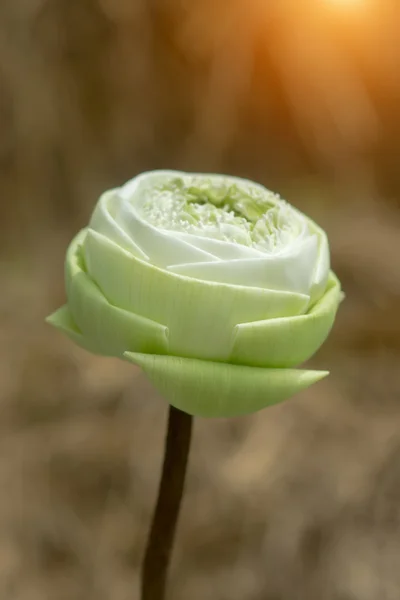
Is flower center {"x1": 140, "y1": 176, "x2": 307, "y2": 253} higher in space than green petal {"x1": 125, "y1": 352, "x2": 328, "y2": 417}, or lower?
higher

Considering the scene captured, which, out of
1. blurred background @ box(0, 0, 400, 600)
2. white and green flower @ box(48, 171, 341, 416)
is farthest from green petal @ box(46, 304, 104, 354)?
blurred background @ box(0, 0, 400, 600)

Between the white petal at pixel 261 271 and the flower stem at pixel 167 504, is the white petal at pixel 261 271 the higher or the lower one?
the higher one

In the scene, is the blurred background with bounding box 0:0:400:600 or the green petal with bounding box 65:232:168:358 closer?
the green petal with bounding box 65:232:168:358

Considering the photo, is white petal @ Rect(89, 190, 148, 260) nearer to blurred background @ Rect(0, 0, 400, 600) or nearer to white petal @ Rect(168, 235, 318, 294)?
white petal @ Rect(168, 235, 318, 294)

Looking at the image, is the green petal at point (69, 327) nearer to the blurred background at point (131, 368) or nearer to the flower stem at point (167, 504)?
the flower stem at point (167, 504)

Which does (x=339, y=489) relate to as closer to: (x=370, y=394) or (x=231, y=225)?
(x=370, y=394)

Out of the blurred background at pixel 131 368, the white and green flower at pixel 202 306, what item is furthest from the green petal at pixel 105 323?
the blurred background at pixel 131 368

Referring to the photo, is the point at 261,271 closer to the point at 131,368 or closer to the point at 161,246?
the point at 161,246
